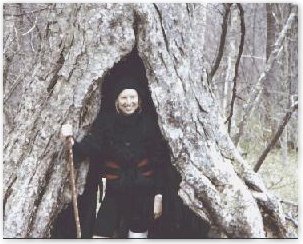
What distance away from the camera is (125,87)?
11.0 feet

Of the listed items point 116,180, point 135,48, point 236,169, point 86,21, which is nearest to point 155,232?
point 116,180

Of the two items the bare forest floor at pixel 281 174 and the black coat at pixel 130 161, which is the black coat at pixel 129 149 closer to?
the black coat at pixel 130 161

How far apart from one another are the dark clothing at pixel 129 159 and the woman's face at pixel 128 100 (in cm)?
6

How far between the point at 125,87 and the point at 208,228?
1050 millimetres

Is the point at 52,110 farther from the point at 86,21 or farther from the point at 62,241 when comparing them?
the point at 62,241

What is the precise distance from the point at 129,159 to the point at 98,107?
39cm

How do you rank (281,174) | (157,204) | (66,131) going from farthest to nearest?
(281,174)
(157,204)
(66,131)

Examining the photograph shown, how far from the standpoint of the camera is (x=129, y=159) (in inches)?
133

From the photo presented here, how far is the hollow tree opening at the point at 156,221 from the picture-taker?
3475mm

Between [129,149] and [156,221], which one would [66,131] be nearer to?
[129,149]

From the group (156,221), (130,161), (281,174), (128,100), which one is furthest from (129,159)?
(281,174)

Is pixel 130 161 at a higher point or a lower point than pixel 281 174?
higher

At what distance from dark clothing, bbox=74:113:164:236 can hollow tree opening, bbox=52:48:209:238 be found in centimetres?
7

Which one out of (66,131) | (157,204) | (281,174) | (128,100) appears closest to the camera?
(66,131)
